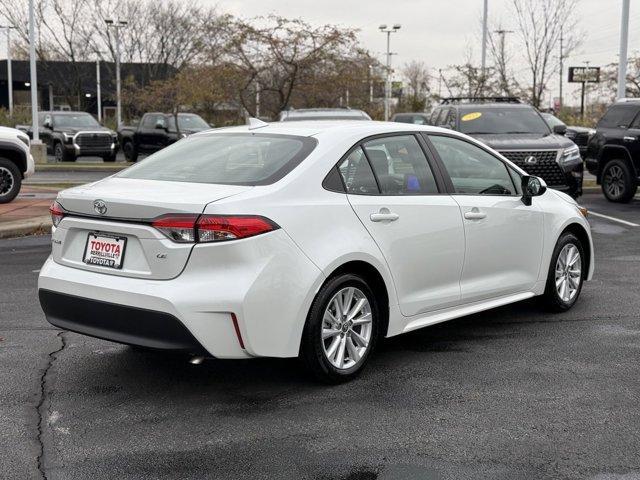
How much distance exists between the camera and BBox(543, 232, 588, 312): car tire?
673cm

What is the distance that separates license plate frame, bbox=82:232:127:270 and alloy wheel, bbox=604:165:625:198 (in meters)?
12.5

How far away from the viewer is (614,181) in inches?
617

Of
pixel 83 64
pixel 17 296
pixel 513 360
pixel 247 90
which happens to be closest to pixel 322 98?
pixel 247 90

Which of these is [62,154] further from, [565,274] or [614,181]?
[565,274]

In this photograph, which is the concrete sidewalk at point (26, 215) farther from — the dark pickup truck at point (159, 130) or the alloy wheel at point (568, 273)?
the dark pickup truck at point (159, 130)

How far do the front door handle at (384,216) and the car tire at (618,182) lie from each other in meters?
11.0

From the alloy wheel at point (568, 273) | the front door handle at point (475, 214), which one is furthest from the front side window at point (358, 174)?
the alloy wheel at point (568, 273)

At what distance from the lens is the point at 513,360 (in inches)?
220

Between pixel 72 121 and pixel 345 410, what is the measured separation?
25736 mm

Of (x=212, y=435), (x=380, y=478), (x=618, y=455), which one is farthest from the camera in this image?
(x=212, y=435)

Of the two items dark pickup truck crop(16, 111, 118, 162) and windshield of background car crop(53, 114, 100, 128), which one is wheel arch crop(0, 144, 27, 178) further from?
windshield of background car crop(53, 114, 100, 128)

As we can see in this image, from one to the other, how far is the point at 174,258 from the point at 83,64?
2134 inches

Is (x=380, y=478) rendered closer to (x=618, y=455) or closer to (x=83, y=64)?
(x=618, y=455)

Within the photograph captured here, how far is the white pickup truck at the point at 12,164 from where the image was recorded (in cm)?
1339
